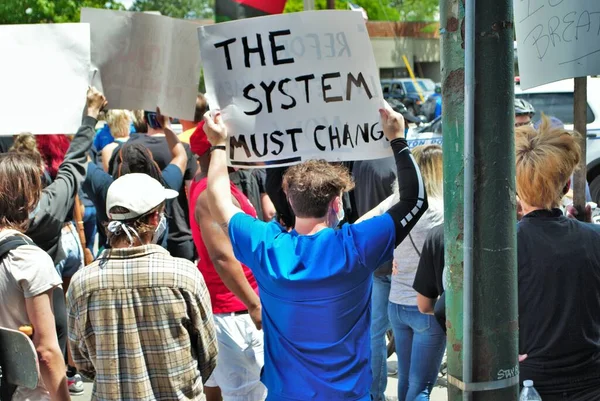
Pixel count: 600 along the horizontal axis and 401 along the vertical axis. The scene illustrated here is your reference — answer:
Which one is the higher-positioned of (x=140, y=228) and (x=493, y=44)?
(x=493, y=44)

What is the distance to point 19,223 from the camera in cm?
352

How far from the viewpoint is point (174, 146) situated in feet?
18.6

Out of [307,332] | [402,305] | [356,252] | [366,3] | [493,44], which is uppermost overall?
[366,3]

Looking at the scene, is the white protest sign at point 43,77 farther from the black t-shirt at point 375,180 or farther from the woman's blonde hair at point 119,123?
the woman's blonde hair at point 119,123

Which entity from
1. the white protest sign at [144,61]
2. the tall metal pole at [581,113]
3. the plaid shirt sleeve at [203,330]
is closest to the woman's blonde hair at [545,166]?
the tall metal pole at [581,113]

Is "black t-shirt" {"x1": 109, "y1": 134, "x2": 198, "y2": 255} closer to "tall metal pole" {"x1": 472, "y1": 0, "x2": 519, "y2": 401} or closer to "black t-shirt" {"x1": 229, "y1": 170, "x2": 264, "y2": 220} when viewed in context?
"black t-shirt" {"x1": 229, "y1": 170, "x2": 264, "y2": 220}

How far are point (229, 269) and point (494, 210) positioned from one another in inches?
74.9

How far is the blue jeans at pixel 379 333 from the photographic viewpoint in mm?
4938

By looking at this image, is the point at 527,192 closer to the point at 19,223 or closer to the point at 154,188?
the point at 154,188

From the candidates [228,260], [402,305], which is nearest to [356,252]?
[228,260]

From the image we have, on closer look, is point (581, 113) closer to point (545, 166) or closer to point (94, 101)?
point (545, 166)

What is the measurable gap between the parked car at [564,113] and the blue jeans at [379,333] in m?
6.37

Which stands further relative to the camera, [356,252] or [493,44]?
[356,252]

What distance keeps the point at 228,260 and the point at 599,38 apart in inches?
76.4
